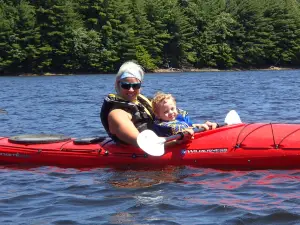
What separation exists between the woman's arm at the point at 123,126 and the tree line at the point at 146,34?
3801cm

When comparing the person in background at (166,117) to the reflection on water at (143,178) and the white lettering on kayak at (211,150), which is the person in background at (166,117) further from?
the reflection on water at (143,178)

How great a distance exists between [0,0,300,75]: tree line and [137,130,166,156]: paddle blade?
38427mm

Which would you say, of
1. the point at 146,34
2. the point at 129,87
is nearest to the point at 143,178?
the point at 129,87

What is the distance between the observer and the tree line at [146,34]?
44844 mm

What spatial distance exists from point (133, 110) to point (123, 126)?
262 mm

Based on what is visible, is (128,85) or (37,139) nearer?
(128,85)

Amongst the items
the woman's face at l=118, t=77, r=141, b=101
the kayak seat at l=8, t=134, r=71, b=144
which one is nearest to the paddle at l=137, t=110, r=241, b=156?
the woman's face at l=118, t=77, r=141, b=101

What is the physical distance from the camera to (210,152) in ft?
20.9

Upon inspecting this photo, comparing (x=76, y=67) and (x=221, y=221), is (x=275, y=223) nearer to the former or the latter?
(x=221, y=221)

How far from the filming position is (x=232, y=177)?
6000mm

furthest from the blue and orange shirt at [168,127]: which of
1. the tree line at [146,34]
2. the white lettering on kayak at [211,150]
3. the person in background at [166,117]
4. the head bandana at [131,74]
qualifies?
the tree line at [146,34]

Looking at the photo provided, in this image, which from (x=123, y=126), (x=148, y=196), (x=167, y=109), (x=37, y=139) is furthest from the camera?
(x=37, y=139)

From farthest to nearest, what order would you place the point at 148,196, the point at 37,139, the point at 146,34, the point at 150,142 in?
the point at 146,34 < the point at 37,139 < the point at 150,142 < the point at 148,196

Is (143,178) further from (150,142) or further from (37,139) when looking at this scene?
(37,139)
